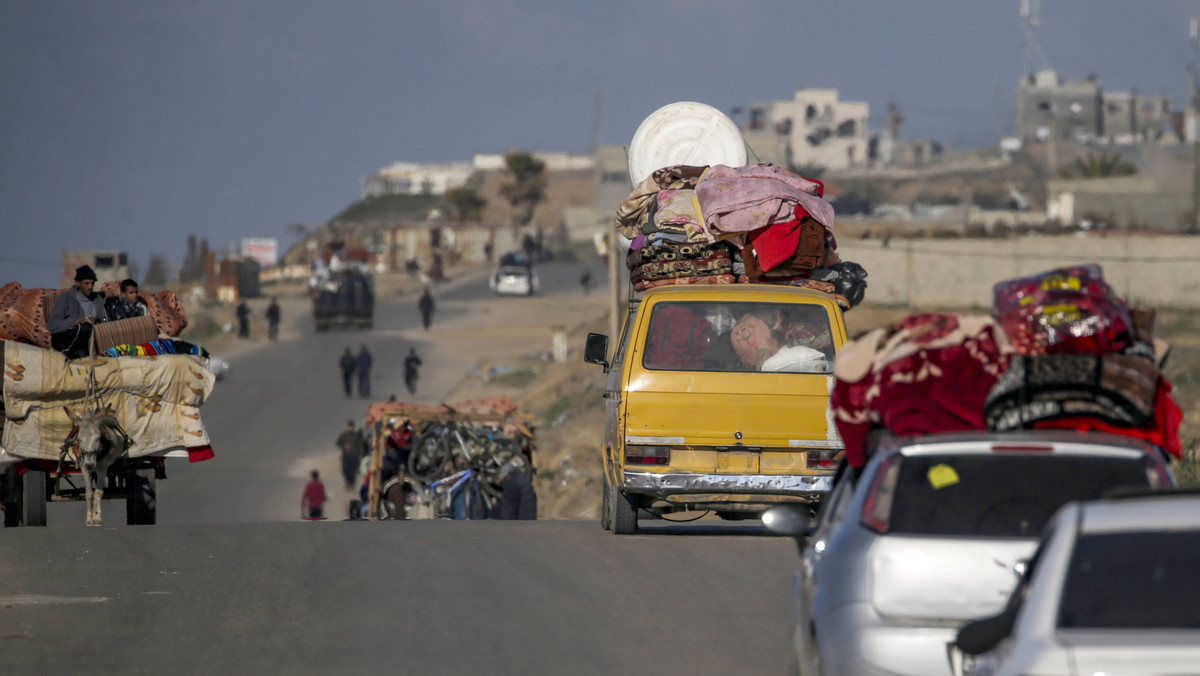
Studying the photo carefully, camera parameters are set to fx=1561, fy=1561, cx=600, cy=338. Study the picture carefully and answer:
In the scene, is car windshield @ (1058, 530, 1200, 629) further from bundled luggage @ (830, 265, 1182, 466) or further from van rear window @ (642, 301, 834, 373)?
van rear window @ (642, 301, 834, 373)

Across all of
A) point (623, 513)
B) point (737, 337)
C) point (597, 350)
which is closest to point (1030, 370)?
point (737, 337)

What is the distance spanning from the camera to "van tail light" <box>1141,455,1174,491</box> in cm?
595

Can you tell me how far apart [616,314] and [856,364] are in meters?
20.2

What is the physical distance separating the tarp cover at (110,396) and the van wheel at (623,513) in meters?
3.97

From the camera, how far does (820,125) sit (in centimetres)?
17525

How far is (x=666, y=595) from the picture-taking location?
1051 cm

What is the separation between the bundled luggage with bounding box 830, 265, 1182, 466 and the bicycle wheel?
15584 millimetres

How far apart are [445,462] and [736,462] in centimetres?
1036

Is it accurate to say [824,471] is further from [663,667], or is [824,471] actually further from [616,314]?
[616,314]

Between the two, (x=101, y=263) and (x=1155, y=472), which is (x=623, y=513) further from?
(x=101, y=263)

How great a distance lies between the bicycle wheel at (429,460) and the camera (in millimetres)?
22422

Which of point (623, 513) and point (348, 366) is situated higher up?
point (623, 513)

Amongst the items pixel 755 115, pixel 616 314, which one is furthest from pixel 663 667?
pixel 755 115

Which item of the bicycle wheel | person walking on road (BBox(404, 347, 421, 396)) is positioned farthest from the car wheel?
person walking on road (BBox(404, 347, 421, 396))
